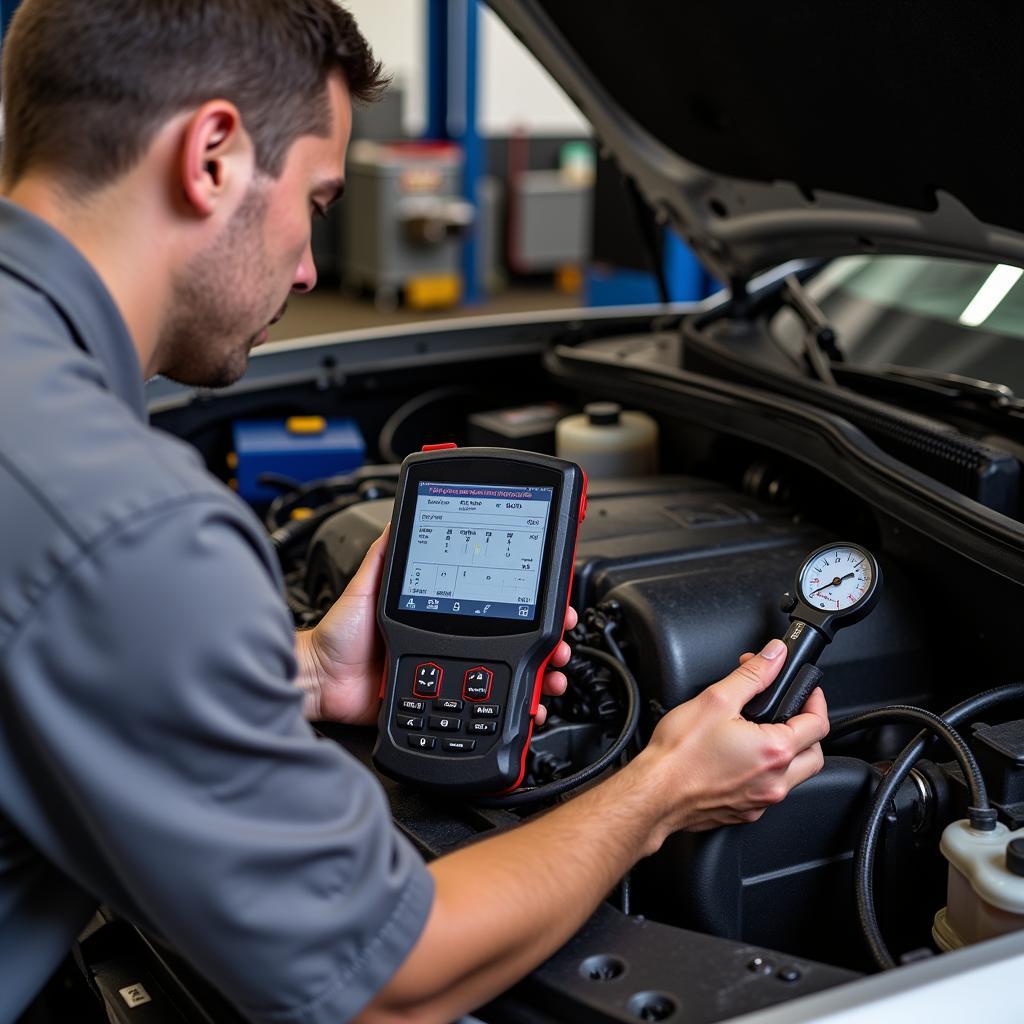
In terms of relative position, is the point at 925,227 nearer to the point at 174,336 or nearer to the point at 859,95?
the point at 859,95

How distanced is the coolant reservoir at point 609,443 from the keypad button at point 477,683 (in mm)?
638

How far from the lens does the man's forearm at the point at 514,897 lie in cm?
81

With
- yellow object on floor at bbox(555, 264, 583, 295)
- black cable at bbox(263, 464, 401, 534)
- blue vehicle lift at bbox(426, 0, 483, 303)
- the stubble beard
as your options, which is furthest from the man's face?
yellow object on floor at bbox(555, 264, 583, 295)

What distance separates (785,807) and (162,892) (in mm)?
532

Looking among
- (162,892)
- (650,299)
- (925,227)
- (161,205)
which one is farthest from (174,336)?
(650,299)

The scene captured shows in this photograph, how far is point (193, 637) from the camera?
715 mm

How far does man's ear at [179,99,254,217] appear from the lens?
860 mm

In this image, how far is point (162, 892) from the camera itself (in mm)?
739

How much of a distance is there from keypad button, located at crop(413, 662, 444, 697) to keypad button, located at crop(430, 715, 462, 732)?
24 millimetres

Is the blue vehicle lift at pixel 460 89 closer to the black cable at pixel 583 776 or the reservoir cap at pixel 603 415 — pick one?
the reservoir cap at pixel 603 415

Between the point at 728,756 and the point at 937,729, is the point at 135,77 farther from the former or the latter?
the point at 937,729

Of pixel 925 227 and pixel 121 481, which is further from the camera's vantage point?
pixel 925 227

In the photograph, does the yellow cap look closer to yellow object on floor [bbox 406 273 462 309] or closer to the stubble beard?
the stubble beard

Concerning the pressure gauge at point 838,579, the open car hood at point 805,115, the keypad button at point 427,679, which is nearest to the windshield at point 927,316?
the open car hood at point 805,115
